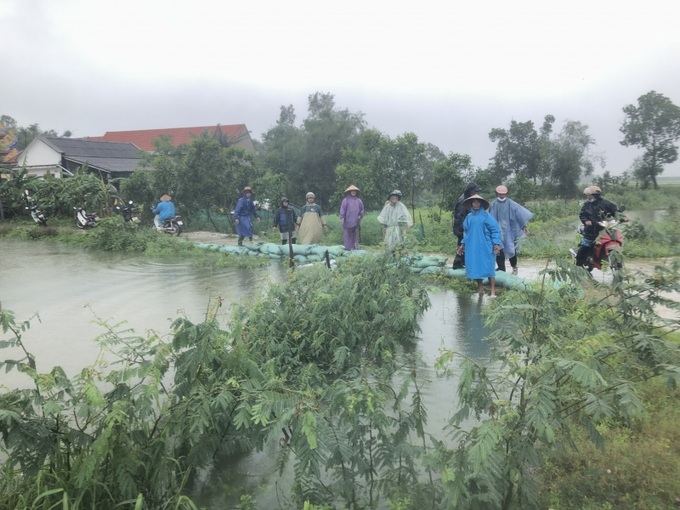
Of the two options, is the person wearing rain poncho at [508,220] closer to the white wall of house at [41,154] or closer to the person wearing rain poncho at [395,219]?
the person wearing rain poncho at [395,219]

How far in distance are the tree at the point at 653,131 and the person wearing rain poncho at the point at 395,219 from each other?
15.8 meters

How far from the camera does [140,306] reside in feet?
23.1

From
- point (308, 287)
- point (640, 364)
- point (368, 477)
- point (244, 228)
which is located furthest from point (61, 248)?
point (640, 364)

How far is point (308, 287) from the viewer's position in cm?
481

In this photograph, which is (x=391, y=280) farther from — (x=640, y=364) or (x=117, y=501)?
(x=117, y=501)

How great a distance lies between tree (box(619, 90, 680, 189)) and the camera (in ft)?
65.1

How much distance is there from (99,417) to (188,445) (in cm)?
55

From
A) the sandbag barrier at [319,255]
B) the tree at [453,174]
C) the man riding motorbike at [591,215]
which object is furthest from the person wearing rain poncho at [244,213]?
the man riding motorbike at [591,215]

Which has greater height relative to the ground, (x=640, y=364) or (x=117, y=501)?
(x=640, y=364)

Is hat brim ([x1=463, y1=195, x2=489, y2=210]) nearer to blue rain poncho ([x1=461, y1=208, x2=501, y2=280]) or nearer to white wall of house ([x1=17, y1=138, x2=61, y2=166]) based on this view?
blue rain poncho ([x1=461, y1=208, x2=501, y2=280])

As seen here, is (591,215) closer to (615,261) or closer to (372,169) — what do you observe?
(615,261)

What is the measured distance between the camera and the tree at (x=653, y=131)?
65.1 feet

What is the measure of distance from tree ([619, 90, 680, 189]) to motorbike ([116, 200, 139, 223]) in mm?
18562

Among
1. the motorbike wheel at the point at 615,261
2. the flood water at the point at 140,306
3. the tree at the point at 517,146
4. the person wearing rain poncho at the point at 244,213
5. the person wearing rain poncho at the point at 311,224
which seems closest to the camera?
the motorbike wheel at the point at 615,261
